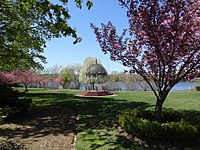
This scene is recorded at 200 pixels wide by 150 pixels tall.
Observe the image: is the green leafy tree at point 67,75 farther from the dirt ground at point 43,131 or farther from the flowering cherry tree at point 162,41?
the flowering cherry tree at point 162,41

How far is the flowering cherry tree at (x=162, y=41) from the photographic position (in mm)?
7734

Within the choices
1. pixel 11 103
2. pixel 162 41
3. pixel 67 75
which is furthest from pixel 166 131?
pixel 67 75

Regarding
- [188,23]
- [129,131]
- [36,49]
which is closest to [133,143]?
[129,131]

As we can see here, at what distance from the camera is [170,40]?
318 inches

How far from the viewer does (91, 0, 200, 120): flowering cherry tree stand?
7734mm

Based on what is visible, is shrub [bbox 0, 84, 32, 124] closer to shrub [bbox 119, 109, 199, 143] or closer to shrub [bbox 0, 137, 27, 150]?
shrub [bbox 0, 137, 27, 150]

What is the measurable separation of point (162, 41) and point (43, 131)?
17.7ft

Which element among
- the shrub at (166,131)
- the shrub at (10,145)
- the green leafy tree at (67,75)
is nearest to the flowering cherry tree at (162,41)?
the shrub at (166,131)

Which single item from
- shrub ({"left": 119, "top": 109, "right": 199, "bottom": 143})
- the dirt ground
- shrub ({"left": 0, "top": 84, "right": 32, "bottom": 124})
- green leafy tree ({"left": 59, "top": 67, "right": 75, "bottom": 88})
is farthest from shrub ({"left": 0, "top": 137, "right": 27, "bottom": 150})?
green leafy tree ({"left": 59, "top": 67, "right": 75, "bottom": 88})

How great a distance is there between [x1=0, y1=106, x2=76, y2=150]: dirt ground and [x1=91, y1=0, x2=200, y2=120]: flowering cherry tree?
329cm

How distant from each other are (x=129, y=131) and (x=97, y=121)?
2.70 metres

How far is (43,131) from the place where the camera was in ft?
31.0

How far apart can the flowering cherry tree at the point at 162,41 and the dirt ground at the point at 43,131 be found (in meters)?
3.29

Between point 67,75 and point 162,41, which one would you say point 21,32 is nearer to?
point 162,41
